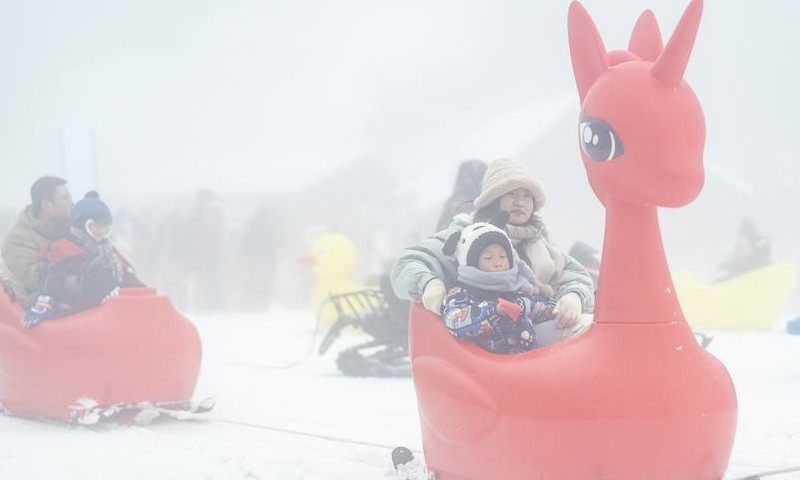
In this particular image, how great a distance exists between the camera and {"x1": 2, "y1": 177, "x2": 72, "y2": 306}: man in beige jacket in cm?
409

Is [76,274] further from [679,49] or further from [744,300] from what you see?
[744,300]

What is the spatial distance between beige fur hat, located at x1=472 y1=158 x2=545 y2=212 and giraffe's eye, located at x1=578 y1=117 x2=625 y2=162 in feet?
1.40

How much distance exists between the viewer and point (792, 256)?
12.8 meters

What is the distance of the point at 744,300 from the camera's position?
8.42 meters

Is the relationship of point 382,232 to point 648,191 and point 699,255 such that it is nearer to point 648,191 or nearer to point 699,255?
point 699,255

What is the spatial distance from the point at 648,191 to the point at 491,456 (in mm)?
765

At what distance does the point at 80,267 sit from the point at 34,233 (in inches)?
17.9

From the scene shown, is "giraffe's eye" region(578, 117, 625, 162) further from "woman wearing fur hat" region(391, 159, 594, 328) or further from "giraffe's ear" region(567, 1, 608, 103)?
"woman wearing fur hat" region(391, 159, 594, 328)

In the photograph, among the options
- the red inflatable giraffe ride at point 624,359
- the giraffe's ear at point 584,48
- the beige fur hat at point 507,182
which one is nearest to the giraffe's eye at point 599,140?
the red inflatable giraffe ride at point 624,359

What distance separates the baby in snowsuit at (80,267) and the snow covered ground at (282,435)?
567 millimetres

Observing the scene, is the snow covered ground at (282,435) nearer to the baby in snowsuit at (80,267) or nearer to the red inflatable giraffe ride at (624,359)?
the baby in snowsuit at (80,267)

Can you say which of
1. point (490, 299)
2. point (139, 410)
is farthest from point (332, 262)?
point (490, 299)

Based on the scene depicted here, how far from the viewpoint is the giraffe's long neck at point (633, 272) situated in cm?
195

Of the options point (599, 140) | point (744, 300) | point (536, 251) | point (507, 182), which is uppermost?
point (599, 140)
